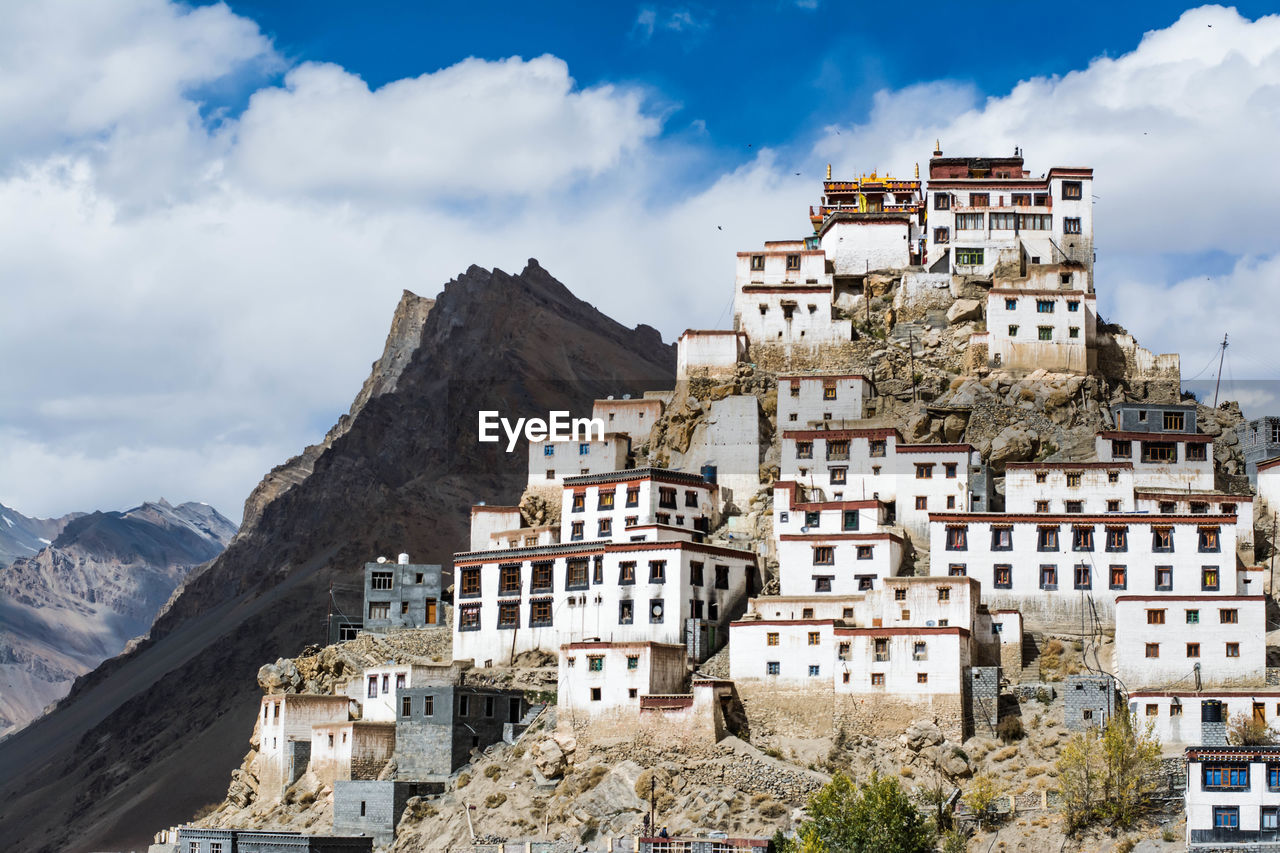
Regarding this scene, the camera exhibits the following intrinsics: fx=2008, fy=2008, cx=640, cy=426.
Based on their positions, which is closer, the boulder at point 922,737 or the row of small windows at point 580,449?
the boulder at point 922,737

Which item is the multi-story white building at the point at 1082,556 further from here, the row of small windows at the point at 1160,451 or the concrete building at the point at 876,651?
the row of small windows at the point at 1160,451

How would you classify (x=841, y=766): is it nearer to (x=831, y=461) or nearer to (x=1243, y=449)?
(x=831, y=461)

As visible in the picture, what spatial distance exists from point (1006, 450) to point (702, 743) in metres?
22.5

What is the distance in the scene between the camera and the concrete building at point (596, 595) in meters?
79.4

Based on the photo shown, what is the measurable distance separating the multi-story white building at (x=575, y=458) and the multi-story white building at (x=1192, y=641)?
2970 cm

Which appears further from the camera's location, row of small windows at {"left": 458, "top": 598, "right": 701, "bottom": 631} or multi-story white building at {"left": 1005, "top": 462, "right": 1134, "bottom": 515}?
multi-story white building at {"left": 1005, "top": 462, "right": 1134, "bottom": 515}

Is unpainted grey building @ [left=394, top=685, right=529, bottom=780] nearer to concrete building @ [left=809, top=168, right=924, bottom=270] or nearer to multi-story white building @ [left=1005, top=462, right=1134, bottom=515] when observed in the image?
multi-story white building @ [left=1005, top=462, right=1134, bottom=515]

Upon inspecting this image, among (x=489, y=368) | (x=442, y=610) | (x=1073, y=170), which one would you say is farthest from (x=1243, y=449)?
(x=489, y=368)

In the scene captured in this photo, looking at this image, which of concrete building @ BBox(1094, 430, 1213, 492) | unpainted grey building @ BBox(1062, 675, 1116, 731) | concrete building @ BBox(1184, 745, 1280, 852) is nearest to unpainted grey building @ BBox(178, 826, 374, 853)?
unpainted grey building @ BBox(1062, 675, 1116, 731)

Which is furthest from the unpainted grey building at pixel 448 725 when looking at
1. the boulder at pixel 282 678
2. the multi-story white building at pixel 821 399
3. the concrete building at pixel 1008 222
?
the concrete building at pixel 1008 222

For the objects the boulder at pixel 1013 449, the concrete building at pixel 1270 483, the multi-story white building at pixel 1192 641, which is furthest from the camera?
the boulder at pixel 1013 449

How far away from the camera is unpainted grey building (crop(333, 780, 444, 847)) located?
77.2m

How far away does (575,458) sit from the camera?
96.1 m

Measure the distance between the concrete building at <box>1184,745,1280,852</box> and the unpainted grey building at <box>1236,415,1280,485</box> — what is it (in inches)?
1009
